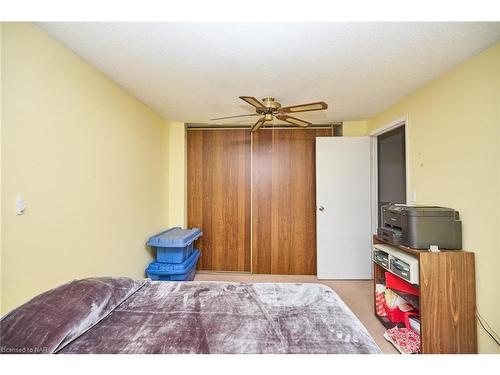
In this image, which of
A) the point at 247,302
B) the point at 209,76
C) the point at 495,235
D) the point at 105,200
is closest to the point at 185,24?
the point at 209,76

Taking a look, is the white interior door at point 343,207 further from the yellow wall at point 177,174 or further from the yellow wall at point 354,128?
the yellow wall at point 177,174

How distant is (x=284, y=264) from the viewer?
3.19 meters

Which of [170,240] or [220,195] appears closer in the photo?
[170,240]

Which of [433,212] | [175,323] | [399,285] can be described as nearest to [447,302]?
[399,285]

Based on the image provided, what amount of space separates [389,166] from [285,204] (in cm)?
159

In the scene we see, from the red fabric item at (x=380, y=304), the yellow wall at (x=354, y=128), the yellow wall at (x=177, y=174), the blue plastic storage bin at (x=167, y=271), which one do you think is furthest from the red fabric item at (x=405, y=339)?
the yellow wall at (x=177, y=174)

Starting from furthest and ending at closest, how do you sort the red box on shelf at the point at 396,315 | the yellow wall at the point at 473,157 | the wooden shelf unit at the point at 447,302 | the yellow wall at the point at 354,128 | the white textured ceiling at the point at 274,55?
the yellow wall at the point at 354,128, the red box on shelf at the point at 396,315, the wooden shelf unit at the point at 447,302, the yellow wall at the point at 473,157, the white textured ceiling at the point at 274,55

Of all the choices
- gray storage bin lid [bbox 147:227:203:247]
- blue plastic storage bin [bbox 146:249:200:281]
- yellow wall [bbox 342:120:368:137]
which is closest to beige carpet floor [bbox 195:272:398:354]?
blue plastic storage bin [bbox 146:249:200:281]

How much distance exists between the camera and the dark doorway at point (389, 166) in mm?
2953

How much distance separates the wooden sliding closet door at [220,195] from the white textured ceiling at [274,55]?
1.03 m

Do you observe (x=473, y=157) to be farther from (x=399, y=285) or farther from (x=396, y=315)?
(x=396, y=315)

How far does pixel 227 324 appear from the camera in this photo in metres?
1.04

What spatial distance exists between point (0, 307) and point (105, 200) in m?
0.91
